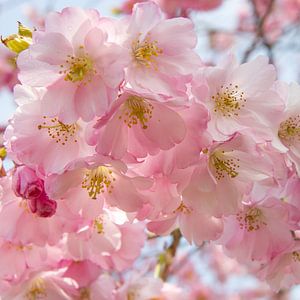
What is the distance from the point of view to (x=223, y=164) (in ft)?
3.79

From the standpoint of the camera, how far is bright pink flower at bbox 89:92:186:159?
3.35ft

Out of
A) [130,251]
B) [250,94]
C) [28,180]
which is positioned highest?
[250,94]

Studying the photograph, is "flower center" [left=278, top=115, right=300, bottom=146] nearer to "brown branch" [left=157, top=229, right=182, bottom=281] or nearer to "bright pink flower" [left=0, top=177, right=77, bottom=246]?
"bright pink flower" [left=0, top=177, right=77, bottom=246]

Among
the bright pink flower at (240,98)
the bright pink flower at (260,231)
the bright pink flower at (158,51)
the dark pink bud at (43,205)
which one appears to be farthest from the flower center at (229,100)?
the dark pink bud at (43,205)

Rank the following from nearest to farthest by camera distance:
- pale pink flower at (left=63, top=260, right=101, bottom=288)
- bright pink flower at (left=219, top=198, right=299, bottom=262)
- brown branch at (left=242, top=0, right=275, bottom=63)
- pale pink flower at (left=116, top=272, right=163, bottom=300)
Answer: bright pink flower at (left=219, top=198, right=299, bottom=262)
pale pink flower at (left=63, top=260, right=101, bottom=288)
pale pink flower at (left=116, top=272, right=163, bottom=300)
brown branch at (left=242, top=0, right=275, bottom=63)

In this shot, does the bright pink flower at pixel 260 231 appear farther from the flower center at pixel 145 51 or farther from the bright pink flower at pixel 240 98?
the flower center at pixel 145 51

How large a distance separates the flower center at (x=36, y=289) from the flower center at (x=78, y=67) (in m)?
0.62

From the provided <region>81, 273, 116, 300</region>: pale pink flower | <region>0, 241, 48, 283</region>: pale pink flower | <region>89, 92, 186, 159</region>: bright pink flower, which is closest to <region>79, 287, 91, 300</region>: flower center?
<region>81, 273, 116, 300</region>: pale pink flower

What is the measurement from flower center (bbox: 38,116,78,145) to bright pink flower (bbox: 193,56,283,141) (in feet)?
0.85

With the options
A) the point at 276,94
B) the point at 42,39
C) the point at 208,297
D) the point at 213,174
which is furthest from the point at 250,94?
the point at 208,297

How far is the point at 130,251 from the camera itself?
1.54m

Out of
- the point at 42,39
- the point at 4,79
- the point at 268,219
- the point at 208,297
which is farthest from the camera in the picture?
the point at 208,297

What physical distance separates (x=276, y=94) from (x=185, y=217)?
357 mm

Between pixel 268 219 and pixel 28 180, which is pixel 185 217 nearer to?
pixel 268 219
